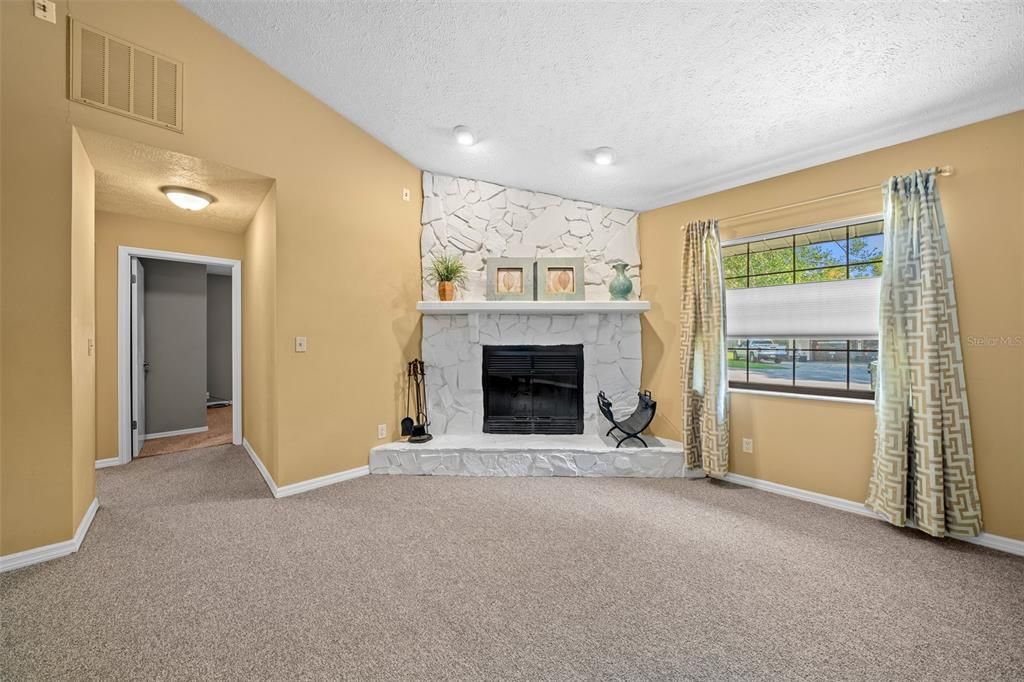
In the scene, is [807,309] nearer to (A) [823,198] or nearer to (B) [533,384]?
(A) [823,198]

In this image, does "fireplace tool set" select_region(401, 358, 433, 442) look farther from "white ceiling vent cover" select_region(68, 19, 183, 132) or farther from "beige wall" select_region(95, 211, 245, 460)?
"beige wall" select_region(95, 211, 245, 460)

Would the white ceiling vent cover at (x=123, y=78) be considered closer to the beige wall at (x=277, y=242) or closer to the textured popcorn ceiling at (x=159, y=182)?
the beige wall at (x=277, y=242)

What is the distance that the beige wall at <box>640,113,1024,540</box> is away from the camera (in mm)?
2277

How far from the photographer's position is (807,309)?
3051 millimetres

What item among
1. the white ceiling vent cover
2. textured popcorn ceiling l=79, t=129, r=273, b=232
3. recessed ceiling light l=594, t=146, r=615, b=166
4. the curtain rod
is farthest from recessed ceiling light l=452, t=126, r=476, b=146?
the curtain rod

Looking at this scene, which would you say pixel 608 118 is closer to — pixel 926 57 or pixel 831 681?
pixel 926 57

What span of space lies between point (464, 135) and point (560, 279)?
1.53m

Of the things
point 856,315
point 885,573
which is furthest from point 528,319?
point 885,573

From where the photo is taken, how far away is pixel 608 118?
2.77 m

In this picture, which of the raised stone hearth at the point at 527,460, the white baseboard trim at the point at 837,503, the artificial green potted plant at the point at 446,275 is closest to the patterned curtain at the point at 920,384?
the white baseboard trim at the point at 837,503

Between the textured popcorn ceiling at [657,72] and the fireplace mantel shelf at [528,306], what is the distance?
1.14 meters

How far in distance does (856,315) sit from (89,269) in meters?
5.13

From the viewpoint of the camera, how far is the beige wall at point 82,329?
2.24 meters

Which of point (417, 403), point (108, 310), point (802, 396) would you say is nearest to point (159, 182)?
point (108, 310)
